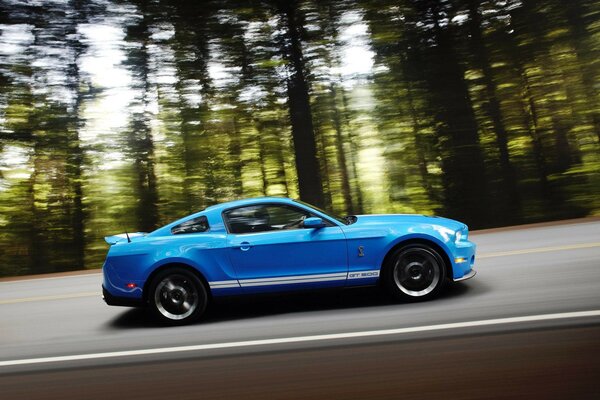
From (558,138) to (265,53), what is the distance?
8532mm

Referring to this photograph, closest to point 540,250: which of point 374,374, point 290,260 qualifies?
point 290,260

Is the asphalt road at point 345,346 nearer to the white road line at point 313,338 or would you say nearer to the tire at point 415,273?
the white road line at point 313,338

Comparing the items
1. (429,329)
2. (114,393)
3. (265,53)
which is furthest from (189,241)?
(265,53)

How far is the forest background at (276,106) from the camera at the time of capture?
40.3ft

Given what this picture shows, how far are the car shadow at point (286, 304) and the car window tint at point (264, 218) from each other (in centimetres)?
75

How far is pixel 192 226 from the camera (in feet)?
16.8

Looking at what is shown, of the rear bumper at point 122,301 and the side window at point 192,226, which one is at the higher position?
the side window at point 192,226

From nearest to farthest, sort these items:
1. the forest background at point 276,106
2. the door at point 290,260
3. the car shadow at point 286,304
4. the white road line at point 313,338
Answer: the white road line at point 313,338 → the door at point 290,260 → the car shadow at point 286,304 → the forest background at point 276,106

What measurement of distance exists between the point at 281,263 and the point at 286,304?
804mm

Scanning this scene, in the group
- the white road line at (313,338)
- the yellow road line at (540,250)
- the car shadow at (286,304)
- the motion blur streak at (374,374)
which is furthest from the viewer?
the yellow road line at (540,250)

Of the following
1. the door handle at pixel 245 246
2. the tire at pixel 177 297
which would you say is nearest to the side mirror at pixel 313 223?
the door handle at pixel 245 246

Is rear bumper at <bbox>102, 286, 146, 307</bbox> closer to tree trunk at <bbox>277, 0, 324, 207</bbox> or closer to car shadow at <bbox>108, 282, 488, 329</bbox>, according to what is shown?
car shadow at <bbox>108, 282, 488, 329</bbox>

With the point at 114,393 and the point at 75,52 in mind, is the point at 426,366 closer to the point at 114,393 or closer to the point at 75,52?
the point at 114,393

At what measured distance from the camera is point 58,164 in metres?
12.5
